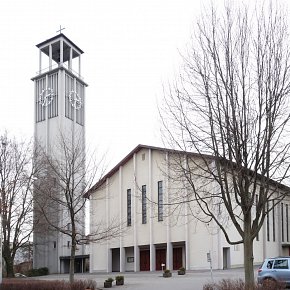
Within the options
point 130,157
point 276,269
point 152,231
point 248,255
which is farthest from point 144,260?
point 248,255

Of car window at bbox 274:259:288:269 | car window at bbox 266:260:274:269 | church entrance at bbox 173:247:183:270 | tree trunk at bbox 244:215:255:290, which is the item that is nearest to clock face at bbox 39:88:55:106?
church entrance at bbox 173:247:183:270

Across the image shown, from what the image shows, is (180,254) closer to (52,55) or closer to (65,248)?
(65,248)

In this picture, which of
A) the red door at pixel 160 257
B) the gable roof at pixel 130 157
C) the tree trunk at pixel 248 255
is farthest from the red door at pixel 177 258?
the tree trunk at pixel 248 255

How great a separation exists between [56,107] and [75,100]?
334 centimetres

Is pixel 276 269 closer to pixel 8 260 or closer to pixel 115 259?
pixel 8 260

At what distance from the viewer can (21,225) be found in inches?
1863

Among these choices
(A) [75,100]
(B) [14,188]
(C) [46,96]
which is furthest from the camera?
(A) [75,100]

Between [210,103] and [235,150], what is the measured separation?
154 centimetres

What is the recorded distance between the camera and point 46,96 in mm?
65938

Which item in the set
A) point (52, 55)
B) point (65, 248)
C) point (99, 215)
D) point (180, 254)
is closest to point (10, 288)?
point (180, 254)

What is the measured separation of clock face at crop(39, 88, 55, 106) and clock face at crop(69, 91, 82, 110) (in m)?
2.34

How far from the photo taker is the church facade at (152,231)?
47594 millimetres

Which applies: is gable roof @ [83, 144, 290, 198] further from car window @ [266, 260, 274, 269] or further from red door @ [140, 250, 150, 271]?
red door @ [140, 250, 150, 271]

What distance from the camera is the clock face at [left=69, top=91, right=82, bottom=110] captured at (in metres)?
66.2
